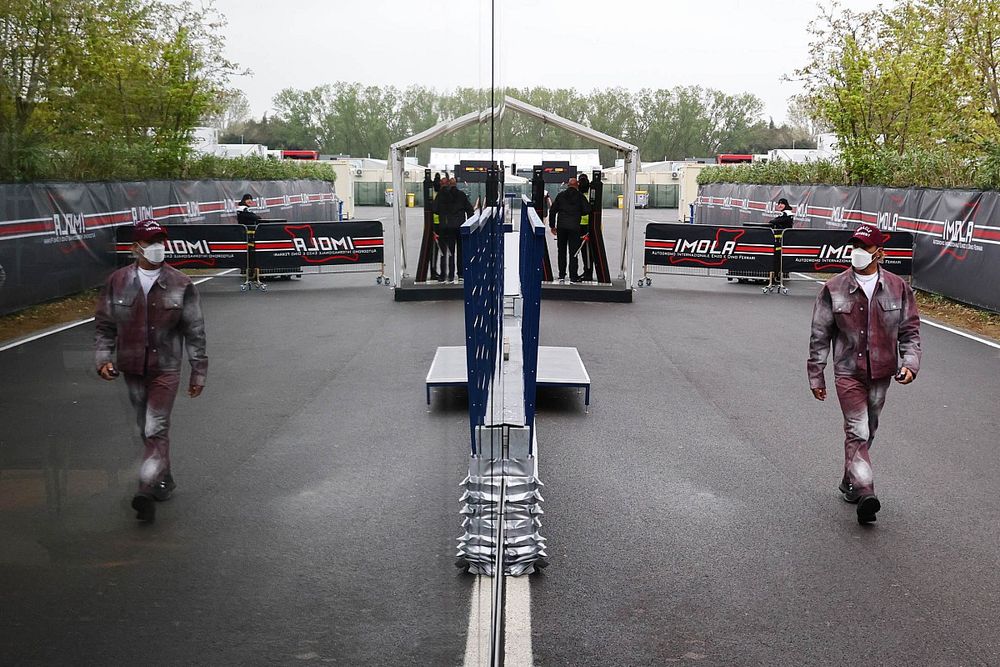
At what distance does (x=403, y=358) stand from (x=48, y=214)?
2759 mm

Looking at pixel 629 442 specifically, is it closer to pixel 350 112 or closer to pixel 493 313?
pixel 493 313

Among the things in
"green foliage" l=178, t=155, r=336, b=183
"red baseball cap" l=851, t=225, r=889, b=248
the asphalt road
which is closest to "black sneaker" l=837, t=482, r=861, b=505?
the asphalt road

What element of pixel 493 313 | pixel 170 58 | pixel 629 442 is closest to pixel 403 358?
pixel 493 313

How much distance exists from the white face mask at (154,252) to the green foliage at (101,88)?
0.36 feet

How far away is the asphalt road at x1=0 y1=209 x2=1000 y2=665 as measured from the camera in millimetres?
1423

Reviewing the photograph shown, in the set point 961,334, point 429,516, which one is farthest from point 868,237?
point 961,334

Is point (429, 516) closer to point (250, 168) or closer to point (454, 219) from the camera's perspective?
point (454, 219)

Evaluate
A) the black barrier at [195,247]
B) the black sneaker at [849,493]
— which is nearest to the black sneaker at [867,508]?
the black sneaker at [849,493]

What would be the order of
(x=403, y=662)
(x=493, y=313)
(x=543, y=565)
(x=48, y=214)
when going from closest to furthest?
(x=48, y=214) < (x=403, y=662) < (x=493, y=313) < (x=543, y=565)

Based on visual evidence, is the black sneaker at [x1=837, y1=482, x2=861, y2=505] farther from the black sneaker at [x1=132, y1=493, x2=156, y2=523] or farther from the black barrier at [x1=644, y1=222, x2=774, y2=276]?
the black barrier at [x1=644, y1=222, x2=774, y2=276]

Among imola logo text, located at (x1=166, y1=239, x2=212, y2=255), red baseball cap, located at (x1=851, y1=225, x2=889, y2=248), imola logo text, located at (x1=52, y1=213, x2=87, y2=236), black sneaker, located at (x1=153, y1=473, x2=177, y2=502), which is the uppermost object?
imola logo text, located at (x1=52, y1=213, x2=87, y2=236)

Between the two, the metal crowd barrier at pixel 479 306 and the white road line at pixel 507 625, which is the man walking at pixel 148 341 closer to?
the metal crowd barrier at pixel 479 306

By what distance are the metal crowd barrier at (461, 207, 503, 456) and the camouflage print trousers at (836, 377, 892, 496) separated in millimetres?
2676

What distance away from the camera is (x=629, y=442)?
746 centimetres
